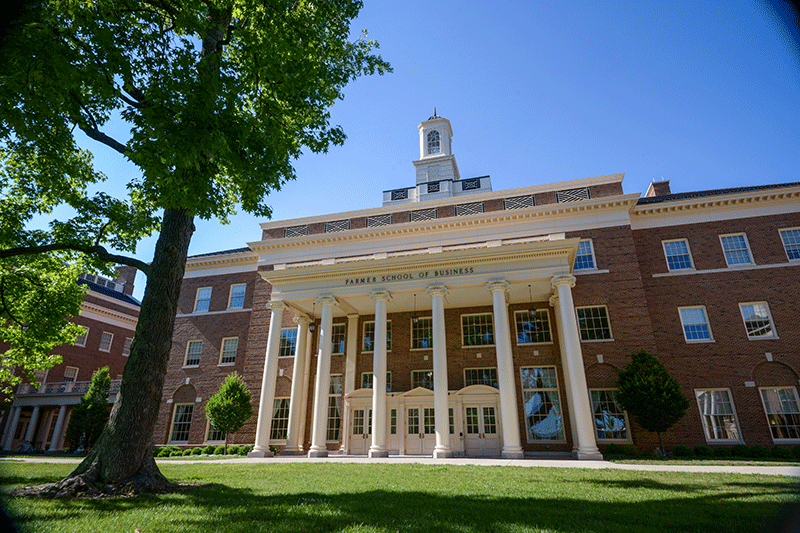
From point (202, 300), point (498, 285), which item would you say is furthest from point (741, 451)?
point (202, 300)

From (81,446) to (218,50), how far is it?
2799 centimetres

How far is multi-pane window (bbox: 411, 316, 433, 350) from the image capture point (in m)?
23.7

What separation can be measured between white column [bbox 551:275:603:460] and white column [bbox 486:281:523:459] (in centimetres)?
232

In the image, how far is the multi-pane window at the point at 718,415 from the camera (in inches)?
770

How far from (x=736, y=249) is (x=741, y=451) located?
10.2m

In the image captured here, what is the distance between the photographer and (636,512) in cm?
602

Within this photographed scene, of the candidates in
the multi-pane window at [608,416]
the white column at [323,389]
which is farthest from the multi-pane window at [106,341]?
the multi-pane window at [608,416]

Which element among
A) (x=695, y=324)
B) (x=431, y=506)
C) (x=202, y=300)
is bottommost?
(x=431, y=506)

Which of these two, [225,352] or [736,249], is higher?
[736,249]

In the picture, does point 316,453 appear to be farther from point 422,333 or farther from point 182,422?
point 182,422

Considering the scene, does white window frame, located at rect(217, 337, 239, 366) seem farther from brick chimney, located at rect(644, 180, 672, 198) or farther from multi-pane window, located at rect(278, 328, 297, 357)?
brick chimney, located at rect(644, 180, 672, 198)

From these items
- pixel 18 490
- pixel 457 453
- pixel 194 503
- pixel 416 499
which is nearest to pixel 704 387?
pixel 457 453

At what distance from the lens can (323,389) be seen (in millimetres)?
19984

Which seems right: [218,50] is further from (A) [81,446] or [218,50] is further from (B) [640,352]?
(A) [81,446]
